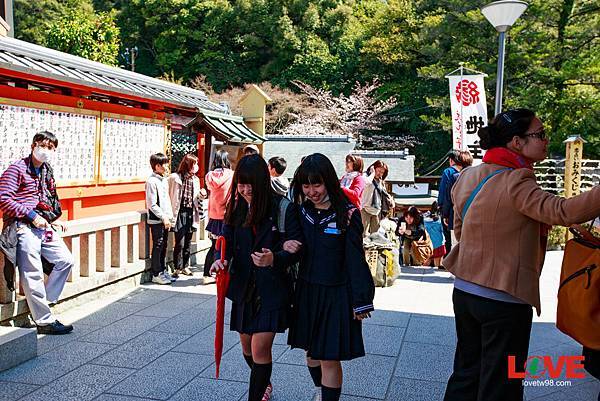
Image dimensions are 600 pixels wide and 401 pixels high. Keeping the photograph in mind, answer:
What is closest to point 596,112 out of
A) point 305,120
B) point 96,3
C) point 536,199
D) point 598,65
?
point 598,65

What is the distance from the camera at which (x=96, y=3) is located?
33812 millimetres

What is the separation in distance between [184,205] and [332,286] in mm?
4588

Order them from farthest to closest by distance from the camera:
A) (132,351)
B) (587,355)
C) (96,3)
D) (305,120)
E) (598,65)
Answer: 1. (96,3)
2. (305,120)
3. (598,65)
4. (132,351)
5. (587,355)

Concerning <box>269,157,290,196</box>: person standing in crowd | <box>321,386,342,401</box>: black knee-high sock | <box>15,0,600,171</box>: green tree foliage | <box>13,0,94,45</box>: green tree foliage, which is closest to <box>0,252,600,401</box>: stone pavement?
<box>321,386,342,401</box>: black knee-high sock

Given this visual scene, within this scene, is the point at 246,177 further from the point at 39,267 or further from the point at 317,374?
the point at 39,267

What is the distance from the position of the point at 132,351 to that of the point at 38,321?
1010mm

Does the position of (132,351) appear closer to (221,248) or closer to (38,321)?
(38,321)

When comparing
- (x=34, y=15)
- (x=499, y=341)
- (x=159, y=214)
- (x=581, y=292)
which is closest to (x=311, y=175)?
(x=499, y=341)

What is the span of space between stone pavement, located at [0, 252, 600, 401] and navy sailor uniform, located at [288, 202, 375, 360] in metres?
0.77

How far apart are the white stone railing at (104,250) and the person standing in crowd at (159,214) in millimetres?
172

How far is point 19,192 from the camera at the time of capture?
178 inches

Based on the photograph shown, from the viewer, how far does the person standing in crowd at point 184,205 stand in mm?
7207

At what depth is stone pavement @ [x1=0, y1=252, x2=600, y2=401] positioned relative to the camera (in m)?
3.65

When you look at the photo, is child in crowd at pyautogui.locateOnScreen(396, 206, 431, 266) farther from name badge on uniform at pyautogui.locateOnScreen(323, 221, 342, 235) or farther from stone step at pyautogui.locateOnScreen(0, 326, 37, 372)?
stone step at pyautogui.locateOnScreen(0, 326, 37, 372)
